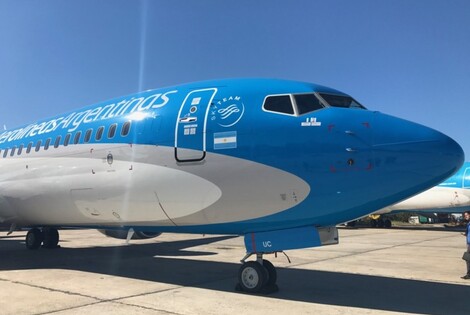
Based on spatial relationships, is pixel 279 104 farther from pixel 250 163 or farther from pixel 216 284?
pixel 216 284

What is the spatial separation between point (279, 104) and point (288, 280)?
4105 mm

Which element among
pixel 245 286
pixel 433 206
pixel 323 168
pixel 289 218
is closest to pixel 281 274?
pixel 245 286

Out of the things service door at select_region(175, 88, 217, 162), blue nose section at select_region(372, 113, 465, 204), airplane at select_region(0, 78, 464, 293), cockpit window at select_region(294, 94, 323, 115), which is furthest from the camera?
service door at select_region(175, 88, 217, 162)

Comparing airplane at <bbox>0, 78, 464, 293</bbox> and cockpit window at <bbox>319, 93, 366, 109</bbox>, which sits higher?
cockpit window at <bbox>319, 93, 366, 109</bbox>

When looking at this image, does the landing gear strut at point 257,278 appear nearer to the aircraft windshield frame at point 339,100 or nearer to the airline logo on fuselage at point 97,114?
the aircraft windshield frame at point 339,100

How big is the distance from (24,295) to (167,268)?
420cm

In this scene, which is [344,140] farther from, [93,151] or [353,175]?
[93,151]

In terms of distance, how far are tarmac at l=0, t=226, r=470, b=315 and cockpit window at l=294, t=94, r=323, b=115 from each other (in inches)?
133

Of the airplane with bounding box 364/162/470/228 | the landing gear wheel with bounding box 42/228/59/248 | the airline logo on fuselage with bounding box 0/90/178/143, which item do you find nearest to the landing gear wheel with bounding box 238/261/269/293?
the airline logo on fuselage with bounding box 0/90/178/143

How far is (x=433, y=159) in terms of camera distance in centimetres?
686

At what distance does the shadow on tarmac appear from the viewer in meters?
7.65

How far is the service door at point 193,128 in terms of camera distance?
8.56 metres

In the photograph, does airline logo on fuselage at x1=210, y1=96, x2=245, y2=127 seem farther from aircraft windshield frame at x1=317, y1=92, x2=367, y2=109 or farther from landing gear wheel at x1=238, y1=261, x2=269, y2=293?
landing gear wheel at x1=238, y1=261, x2=269, y2=293

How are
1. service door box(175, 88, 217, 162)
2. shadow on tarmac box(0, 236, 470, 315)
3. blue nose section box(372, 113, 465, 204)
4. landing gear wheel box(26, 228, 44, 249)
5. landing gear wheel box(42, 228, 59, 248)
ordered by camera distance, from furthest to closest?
landing gear wheel box(42, 228, 59, 248) → landing gear wheel box(26, 228, 44, 249) → service door box(175, 88, 217, 162) → shadow on tarmac box(0, 236, 470, 315) → blue nose section box(372, 113, 465, 204)
